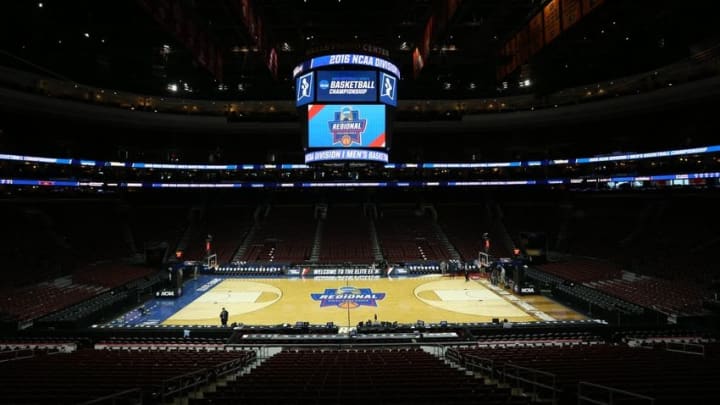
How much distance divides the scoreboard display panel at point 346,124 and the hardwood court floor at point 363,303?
8144 mm

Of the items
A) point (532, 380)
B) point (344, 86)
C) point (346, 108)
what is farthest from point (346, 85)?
point (532, 380)

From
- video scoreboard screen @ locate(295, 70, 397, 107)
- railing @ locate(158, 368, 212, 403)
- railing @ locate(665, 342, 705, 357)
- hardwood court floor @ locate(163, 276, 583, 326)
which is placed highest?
video scoreboard screen @ locate(295, 70, 397, 107)

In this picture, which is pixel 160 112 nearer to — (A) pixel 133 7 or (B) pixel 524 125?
(A) pixel 133 7

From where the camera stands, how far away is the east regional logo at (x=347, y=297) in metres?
21.9

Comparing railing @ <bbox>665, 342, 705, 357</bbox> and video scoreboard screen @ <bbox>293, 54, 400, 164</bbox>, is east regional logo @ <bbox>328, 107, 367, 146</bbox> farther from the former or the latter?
railing @ <bbox>665, 342, 705, 357</bbox>

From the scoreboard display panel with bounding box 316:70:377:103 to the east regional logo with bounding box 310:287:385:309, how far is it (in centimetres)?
1092

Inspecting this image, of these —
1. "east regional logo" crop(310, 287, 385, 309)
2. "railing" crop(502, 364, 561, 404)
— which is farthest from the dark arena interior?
"east regional logo" crop(310, 287, 385, 309)

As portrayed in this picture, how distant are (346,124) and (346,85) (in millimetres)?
1739

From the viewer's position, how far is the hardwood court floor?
19.2 metres

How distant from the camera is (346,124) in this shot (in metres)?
18.0

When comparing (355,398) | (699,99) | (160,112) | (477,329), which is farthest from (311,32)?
(699,99)

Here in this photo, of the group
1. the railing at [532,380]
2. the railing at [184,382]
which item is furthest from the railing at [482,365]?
the railing at [184,382]

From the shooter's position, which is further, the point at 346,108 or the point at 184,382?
the point at 346,108

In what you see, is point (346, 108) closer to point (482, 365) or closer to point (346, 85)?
point (346, 85)
